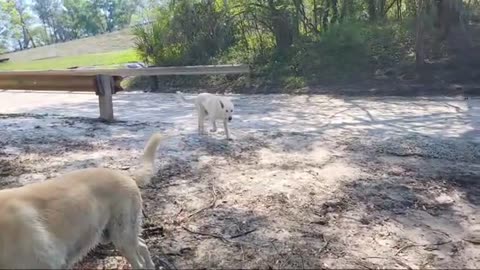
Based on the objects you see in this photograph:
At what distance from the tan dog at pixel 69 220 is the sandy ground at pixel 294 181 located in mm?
536

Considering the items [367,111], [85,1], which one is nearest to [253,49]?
[367,111]

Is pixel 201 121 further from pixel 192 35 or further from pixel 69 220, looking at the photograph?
pixel 192 35

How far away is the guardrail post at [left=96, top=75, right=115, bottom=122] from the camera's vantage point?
8938mm

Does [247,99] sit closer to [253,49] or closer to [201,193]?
[253,49]

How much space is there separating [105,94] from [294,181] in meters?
4.83

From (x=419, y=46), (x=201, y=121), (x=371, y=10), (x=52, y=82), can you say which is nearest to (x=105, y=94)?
(x=52, y=82)

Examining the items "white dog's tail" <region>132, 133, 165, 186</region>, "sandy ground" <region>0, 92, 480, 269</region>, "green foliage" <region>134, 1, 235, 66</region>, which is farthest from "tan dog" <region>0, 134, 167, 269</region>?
"green foliage" <region>134, 1, 235, 66</region>

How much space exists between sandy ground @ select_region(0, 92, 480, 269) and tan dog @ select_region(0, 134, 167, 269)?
54cm

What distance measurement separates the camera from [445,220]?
14.4ft

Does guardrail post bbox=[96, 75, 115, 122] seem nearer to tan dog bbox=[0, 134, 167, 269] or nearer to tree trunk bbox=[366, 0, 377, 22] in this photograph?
tan dog bbox=[0, 134, 167, 269]

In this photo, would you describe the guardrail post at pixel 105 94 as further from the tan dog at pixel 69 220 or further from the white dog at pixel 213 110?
the tan dog at pixel 69 220

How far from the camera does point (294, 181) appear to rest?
5332 millimetres

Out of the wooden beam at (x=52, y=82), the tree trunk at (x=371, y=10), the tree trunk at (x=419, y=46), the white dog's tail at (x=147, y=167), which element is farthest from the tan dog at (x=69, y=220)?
the tree trunk at (x=371, y=10)

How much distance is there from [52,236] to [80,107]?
927cm
